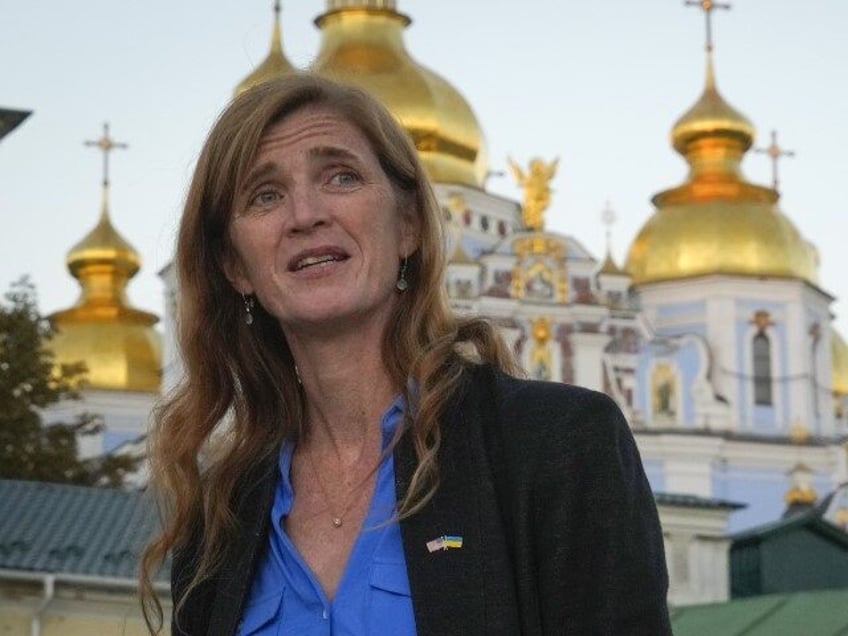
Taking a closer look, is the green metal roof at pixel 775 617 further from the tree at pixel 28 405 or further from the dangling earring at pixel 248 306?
the tree at pixel 28 405

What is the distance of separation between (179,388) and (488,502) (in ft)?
1.85

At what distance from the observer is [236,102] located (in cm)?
303

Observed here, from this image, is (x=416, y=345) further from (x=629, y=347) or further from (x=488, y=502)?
(x=629, y=347)

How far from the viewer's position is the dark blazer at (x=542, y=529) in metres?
2.70

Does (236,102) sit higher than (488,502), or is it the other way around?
(236,102)

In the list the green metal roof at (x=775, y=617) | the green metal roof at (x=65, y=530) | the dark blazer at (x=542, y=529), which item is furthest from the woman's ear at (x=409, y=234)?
the green metal roof at (x=65, y=530)

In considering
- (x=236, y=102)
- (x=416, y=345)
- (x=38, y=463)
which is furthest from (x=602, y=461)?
(x=38, y=463)

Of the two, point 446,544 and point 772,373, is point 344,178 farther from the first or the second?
point 772,373

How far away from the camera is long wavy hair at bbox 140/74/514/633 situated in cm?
301

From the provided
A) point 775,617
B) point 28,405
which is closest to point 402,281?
point 775,617

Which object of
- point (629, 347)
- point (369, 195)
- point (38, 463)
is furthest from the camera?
point (629, 347)

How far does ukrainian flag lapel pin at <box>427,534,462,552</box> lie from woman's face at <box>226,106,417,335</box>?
345 millimetres

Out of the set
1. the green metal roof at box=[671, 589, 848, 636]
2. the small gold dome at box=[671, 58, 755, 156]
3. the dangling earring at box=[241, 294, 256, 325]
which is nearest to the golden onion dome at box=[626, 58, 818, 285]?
the small gold dome at box=[671, 58, 755, 156]

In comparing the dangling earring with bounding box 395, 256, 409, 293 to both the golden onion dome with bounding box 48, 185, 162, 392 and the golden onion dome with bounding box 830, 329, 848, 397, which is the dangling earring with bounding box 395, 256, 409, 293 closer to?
the golden onion dome with bounding box 48, 185, 162, 392
